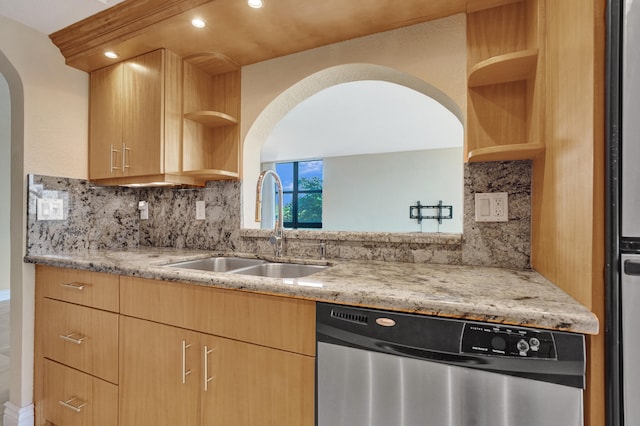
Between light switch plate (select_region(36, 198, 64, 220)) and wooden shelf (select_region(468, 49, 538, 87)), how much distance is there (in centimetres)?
235

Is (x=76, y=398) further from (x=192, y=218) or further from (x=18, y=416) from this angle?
(x=192, y=218)

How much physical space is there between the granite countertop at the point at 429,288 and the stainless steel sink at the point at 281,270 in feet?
0.63

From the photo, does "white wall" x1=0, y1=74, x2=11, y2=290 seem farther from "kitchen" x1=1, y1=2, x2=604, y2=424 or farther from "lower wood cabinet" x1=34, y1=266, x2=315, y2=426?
"lower wood cabinet" x1=34, y1=266, x2=315, y2=426

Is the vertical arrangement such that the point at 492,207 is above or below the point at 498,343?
above

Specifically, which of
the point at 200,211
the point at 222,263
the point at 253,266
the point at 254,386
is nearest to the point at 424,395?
the point at 254,386

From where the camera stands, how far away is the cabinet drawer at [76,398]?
4.85 feet

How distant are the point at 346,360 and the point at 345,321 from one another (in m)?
0.12

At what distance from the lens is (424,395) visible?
2.89 feet

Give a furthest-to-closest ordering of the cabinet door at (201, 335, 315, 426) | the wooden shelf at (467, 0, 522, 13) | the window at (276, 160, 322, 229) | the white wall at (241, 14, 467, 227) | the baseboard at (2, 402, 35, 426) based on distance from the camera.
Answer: the window at (276, 160, 322, 229), the baseboard at (2, 402, 35, 426), the white wall at (241, 14, 467, 227), the wooden shelf at (467, 0, 522, 13), the cabinet door at (201, 335, 315, 426)

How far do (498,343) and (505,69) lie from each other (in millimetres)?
1062

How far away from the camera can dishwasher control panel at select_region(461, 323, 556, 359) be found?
0.77 metres

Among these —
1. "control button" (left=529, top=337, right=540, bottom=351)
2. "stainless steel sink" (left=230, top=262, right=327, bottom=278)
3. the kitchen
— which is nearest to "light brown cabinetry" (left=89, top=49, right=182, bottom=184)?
the kitchen

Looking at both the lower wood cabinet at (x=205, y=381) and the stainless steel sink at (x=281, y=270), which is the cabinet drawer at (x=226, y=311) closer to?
the lower wood cabinet at (x=205, y=381)

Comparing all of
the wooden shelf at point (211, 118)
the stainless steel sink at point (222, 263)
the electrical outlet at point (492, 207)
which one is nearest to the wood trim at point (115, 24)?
the wooden shelf at point (211, 118)
